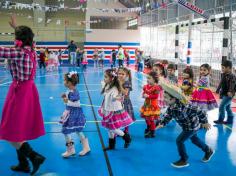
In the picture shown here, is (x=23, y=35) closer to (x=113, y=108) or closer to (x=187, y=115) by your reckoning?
(x=113, y=108)

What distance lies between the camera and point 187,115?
12.2 feet

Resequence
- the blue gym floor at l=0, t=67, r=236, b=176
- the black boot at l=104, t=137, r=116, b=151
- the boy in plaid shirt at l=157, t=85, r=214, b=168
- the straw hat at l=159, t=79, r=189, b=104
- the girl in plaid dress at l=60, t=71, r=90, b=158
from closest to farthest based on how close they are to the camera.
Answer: the straw hat at l=159, t=79, r=189, b=104 → the boy in plaid shirt at l=157, t=85, r=214, b=168 → the blue gym floor at l=0, t=67, r=236, b=176 → the girl in plaid dress at l=60, t=71, r=90, b=158 → the black boot at l=104, t=137, r=116, b=151

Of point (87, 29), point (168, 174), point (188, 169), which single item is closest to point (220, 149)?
point (188, 169)

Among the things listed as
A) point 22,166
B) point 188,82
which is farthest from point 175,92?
point 22,166

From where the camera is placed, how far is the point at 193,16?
1229 centimetres

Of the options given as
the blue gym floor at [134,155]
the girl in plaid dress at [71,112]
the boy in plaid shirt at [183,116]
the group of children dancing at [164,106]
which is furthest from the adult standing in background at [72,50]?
the boy in plaid shirt at [183,116]

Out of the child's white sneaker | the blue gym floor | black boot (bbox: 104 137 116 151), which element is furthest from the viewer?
black boot (bbox: 104 137 116 151)

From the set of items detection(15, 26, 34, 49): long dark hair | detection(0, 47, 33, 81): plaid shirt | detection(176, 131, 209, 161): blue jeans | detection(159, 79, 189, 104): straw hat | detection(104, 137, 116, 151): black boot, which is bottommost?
detection(104, 137, 116, 151): black boot

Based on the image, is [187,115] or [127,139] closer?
[187,115]

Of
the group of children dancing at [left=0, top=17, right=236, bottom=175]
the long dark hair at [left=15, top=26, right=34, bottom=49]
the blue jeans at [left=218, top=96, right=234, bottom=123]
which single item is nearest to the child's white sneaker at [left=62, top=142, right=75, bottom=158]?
the group of children dancing at [left=0, top=17, right=236, bottom=175]

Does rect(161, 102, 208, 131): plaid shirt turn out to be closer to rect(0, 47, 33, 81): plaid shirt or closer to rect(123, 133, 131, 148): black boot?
rect(123, 133, 131, 148): black boot

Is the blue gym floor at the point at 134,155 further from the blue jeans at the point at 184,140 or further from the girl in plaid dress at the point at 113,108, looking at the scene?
the girl in plaid dress at the point at 113,108

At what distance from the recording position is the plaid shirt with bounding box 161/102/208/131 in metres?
3.70

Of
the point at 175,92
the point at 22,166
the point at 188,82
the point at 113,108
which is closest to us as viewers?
the point at 175,92
